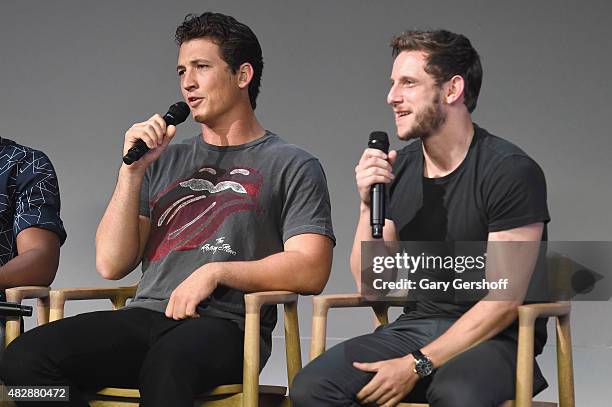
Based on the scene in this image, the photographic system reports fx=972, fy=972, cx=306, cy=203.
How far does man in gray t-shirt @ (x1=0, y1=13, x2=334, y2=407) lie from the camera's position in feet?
7.76

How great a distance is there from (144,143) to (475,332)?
39.6 inches

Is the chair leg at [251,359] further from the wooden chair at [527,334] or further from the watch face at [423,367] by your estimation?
the watch face at [423,367]

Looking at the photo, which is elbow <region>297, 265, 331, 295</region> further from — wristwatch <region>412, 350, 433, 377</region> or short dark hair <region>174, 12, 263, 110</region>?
short dark hair <region>174, 12, 263, 110</region>

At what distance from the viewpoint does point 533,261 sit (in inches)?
90.2

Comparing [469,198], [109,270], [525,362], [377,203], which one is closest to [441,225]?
[469,198]

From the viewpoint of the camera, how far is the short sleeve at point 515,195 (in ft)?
7.50

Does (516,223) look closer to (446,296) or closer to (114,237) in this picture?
(446,296)

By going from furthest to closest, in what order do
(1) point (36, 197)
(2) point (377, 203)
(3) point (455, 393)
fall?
(1) point (36, 197), (2) point (377, 203), (3) point (455, 393)

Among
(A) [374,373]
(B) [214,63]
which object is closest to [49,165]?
(B) [214,63]

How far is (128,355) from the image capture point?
2420 millimetres

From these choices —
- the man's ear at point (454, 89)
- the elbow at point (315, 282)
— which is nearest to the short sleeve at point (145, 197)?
the elbow at point (315, 282)

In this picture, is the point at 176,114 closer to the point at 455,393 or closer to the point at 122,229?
the point at 122,229

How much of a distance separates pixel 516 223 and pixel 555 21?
13.1 feet

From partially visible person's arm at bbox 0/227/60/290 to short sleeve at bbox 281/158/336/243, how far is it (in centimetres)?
71
